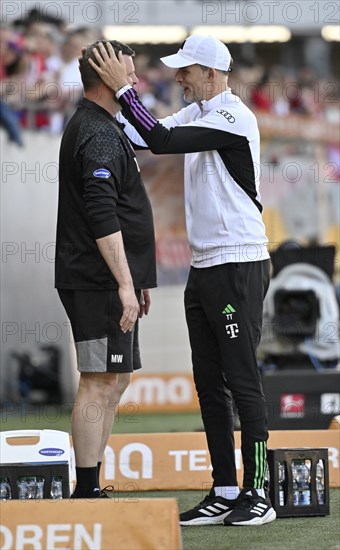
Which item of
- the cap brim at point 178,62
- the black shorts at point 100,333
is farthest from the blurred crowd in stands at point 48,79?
the black shorts at point 100,333

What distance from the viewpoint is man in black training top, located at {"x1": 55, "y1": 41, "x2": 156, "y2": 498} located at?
14.4 feet

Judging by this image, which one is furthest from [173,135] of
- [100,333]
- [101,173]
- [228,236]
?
[100,333]

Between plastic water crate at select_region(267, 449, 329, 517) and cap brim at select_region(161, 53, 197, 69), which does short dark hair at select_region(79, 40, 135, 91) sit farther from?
plastic water crate at select_region(267, 449, 329, 517)

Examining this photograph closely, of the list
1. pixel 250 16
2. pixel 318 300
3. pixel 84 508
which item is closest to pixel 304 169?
pixel 250 16

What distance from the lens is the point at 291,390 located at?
25.5 ft

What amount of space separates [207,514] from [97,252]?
1.19 meters

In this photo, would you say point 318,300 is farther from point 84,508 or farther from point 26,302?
point 84,508

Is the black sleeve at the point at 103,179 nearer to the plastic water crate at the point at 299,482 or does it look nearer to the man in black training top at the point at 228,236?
the man in black training top at the point at 228,236

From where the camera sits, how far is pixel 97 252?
14.8ft

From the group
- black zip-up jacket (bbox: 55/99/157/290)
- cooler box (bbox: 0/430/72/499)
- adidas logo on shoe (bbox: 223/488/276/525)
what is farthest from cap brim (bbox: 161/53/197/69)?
adidas logo on shoe (bbox: 223/488/276/525)

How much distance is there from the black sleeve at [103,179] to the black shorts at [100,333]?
0.28 metres

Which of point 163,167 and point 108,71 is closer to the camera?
point 108,71

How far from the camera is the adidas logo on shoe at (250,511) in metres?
4.56

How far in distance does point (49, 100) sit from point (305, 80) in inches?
269
